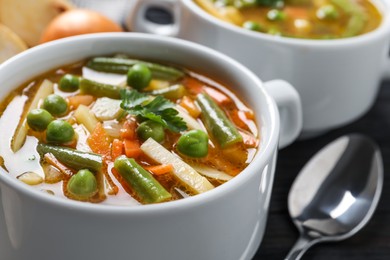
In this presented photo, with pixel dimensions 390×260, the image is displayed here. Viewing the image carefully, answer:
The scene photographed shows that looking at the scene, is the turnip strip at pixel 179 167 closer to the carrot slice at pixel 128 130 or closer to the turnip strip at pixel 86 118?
the carrot slice at pixel 128 130

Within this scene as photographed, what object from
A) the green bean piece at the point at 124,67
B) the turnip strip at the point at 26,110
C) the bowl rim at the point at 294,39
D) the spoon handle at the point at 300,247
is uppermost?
the turnip strip at the point at 26,110

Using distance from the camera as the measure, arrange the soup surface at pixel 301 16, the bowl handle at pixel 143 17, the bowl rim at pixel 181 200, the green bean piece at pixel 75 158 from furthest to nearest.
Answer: the bowl handle at pixel 143 17 < the soup surface at pixel 301 16 < the green bean piece at pixel 75 158 < the bowl rim at pixel 181 200

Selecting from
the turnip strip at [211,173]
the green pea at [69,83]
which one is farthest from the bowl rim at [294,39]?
the turnip strip at [211,173]

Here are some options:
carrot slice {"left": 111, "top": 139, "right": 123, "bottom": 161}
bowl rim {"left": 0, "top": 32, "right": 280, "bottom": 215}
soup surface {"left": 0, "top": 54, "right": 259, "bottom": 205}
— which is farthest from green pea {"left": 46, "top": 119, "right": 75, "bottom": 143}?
bowl rim {"left": 0, "top": 32, "right": 280, "bottom": 215}

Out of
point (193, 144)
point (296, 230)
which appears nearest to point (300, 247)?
point (296, 230)

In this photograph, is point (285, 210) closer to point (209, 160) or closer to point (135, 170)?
point (209, 160)

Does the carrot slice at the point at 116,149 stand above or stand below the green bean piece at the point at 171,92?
above

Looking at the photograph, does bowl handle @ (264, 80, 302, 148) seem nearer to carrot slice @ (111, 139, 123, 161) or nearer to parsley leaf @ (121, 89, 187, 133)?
parsley leaf @ (121, 89, 187, 133)
